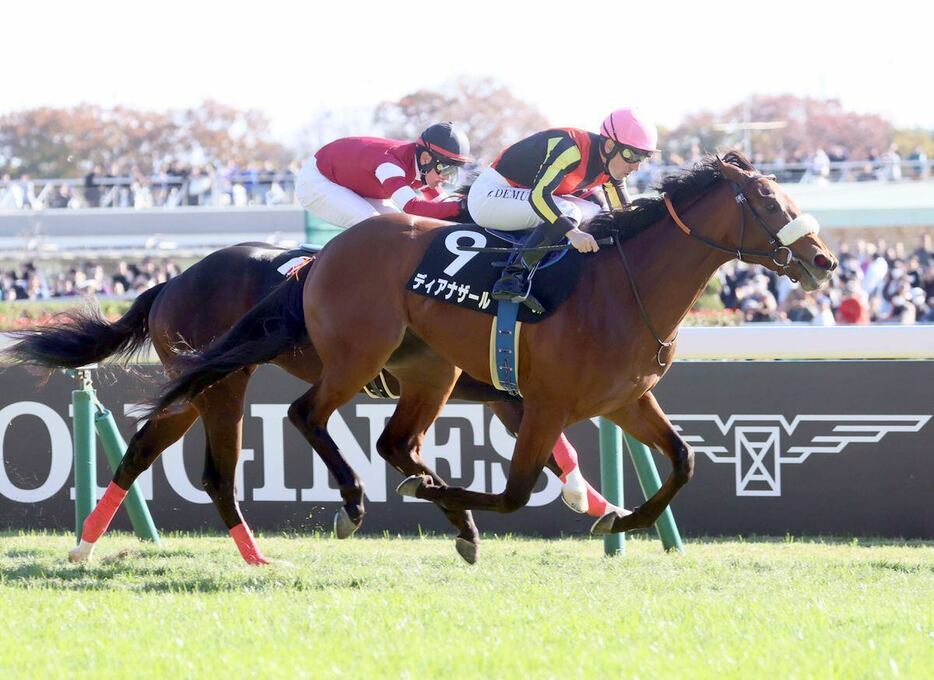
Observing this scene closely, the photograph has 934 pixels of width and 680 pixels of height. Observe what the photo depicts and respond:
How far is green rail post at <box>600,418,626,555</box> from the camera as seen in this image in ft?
22.1

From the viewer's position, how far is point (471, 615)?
4711mm

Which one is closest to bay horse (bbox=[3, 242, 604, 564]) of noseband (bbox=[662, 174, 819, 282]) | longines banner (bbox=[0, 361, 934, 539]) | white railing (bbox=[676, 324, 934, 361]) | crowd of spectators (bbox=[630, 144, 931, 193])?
longines banner (bbox=[0, 361, 934, 539])

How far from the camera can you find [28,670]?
396cm

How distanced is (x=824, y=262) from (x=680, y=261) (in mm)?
610

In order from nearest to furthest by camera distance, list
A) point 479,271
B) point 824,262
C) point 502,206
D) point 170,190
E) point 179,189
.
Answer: point 824,262 < point 479,271 < point 502,206 < point 179,189 < point 170,190

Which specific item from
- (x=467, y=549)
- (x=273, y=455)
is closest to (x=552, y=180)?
(x=467, y=549)

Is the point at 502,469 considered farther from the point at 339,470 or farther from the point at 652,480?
the point at 339,470

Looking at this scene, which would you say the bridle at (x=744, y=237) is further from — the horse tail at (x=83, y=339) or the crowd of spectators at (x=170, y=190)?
the crowd of spectators at (x=170, y=190)

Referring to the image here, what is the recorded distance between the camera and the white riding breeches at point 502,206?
595 cm

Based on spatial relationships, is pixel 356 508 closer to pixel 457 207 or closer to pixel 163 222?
pixel 457 207

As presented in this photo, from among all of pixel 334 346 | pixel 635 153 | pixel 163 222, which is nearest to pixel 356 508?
pixel 334 346

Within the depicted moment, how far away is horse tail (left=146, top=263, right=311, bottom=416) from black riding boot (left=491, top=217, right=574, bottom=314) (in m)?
1.10

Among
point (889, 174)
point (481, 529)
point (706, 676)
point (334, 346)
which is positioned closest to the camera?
point (706, 676)

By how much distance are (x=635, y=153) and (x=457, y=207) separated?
1125 millimetres
